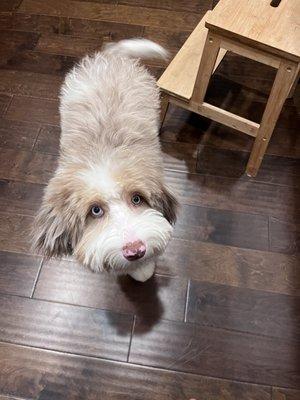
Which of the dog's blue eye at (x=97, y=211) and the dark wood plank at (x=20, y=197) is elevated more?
the dog's blue eye at (x=97, y=211)

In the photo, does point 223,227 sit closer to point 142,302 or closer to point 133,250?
point 142,302

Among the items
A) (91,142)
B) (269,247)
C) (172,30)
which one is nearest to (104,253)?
(91,142)

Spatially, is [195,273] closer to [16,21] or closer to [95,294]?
[95,294]

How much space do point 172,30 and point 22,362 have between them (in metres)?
2.07

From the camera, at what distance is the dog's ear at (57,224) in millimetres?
1170

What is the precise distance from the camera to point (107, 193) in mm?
→ 1142

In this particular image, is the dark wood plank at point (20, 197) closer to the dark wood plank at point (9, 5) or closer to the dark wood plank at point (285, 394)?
the dark wood plank at point (285, 394)

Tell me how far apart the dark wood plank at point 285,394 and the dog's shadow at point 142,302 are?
513 millimetres

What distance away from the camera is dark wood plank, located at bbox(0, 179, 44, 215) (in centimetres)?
183

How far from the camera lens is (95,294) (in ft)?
5.31

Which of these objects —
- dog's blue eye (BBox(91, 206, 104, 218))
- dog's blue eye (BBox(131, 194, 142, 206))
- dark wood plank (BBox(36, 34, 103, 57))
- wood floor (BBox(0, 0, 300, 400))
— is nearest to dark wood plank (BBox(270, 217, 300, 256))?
wood floor (BBox(0, 0, 300, 400))

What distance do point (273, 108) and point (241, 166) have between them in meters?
0.43

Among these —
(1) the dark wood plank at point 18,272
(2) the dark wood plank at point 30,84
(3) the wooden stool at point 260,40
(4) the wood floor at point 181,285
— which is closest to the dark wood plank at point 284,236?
(4) the wood floor at point 181,285

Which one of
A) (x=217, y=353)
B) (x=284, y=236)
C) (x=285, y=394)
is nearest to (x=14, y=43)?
(x=284, y=236)
